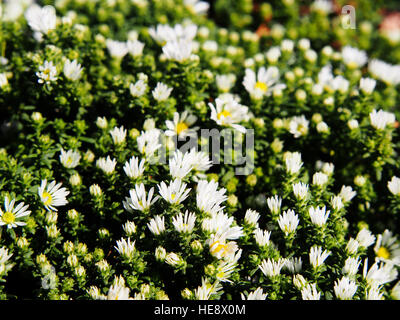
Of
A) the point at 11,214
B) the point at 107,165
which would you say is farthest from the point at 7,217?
the point at 107,165

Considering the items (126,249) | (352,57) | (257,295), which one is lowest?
(257,295)

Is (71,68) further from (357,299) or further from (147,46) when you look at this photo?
(357,299)

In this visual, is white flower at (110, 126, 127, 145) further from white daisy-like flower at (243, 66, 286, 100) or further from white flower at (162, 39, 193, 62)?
white daisy-like flower at (243, 66, 286, 100)

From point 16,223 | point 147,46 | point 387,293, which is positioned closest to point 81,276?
point 16,223

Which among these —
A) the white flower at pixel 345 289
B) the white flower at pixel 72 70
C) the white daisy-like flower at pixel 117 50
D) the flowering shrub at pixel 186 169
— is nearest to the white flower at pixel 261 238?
the flowering shrub at pixel 186 169

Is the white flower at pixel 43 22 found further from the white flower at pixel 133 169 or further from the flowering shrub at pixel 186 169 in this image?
the white flower at pixel 133 169

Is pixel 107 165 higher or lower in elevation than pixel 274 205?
higher

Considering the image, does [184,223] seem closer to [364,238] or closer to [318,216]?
[318,216]
